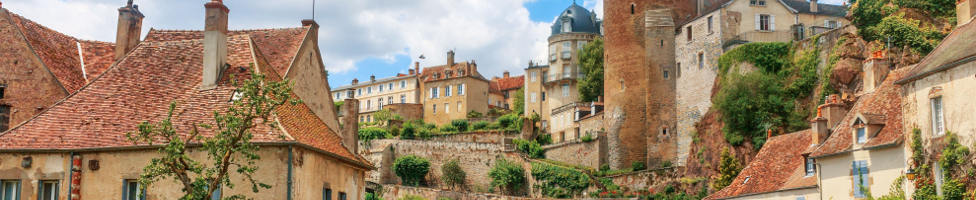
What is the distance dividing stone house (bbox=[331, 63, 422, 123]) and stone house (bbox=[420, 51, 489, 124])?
18.8 ft

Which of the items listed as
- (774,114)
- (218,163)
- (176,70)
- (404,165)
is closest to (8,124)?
(176,70)

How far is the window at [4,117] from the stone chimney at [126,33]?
10.6ft

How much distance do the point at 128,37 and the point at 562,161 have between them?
51144 millimetres

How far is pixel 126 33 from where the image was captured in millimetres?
28359

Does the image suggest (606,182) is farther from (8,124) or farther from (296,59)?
(8,124)

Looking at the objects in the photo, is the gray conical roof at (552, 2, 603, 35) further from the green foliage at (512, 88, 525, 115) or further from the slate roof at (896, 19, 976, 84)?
the slate roof at (896, 19, 976, 84)

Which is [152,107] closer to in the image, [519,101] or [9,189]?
[9,189]

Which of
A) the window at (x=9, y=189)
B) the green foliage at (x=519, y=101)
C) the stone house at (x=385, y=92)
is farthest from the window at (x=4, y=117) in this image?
the stone house at (x=385, y=92)

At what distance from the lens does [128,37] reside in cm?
2838

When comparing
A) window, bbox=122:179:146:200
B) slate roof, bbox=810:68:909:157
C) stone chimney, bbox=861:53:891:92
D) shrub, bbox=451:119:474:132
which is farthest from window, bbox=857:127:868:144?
shrub, bbox=451:119:474:132

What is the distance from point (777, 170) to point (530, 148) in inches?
1692

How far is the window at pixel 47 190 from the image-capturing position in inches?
901

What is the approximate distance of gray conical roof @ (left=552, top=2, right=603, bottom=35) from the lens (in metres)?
97.4

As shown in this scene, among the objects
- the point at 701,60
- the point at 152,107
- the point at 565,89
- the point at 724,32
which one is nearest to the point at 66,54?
the point at 152,107
